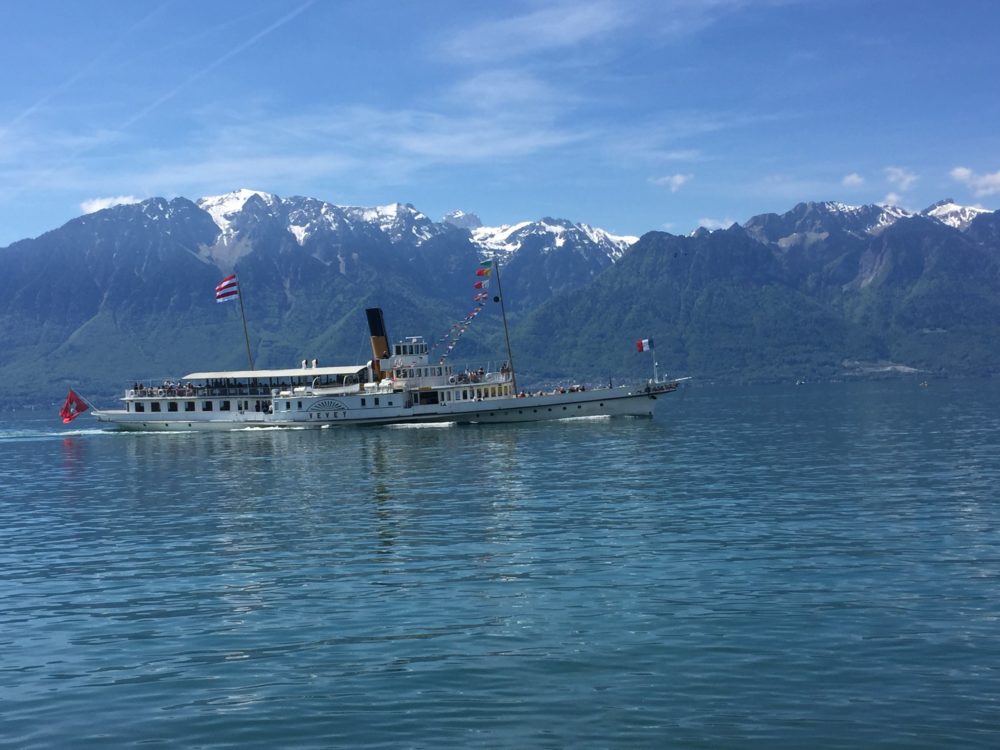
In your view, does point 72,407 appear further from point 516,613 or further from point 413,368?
point 516,613

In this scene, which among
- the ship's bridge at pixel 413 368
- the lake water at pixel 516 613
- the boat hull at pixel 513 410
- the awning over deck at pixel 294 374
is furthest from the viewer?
the awning over deck at pixel 294 374

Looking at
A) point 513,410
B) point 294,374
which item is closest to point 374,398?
point 294,374

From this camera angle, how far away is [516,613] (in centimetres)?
2786

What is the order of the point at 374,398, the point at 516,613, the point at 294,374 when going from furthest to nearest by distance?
the point at 294,374 < the point at 374,398 < the point at 516,613

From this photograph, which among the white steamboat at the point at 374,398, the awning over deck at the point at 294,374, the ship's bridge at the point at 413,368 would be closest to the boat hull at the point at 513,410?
the white steamboat at the point at 374,398

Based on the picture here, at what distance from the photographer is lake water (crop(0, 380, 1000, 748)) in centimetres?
1991

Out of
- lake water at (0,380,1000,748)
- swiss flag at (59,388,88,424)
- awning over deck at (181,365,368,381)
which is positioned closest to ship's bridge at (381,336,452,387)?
awning over deck at (181,365,368,381)

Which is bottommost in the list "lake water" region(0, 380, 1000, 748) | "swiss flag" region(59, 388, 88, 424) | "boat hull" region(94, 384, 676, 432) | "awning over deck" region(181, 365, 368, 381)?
"lake water" region(0, 380, 1000, 748)

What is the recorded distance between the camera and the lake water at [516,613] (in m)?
19.9

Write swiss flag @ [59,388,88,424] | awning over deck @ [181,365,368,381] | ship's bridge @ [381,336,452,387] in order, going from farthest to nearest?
swiss flag @ [59,388,88,424]
awning over deck @ [181,365,368,381]
ship's bridge @ [381,336,452,387]

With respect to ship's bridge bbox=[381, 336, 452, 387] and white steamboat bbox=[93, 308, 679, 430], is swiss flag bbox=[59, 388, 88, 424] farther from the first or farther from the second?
ship's bridge bbox=[381, 336, 452, 387]

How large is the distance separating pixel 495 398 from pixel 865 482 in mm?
64209

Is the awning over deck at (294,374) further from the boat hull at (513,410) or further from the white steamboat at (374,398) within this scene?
the boat hull at (513,410)

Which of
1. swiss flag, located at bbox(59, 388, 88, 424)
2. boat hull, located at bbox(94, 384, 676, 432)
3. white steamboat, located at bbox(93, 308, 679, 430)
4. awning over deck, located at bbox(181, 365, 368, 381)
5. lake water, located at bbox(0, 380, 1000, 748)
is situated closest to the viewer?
lake water, located at bbox(0, 380, 1000, 748)
